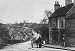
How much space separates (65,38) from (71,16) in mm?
5214

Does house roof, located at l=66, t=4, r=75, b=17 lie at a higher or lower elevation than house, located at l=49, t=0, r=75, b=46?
higher

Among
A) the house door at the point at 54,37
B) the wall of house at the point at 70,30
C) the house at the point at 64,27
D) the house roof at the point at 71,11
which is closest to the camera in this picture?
the wall of house at the point at 70,30

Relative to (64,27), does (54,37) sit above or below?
below

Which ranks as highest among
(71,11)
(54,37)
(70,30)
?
(71,11)

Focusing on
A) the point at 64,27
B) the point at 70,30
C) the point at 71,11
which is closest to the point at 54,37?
the point at 64,27

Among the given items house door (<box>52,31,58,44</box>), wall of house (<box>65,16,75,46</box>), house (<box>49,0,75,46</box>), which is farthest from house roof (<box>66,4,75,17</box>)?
house door (<box>52,31,58,44</box>)

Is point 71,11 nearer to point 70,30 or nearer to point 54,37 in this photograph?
point 70,30

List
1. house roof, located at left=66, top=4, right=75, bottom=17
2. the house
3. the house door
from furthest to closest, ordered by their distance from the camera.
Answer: the house door → house roof, located at left=66, top=4, right=75, bottom=17 → the house

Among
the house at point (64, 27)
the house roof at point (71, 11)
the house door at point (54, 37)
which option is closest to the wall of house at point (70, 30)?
the house at point (64, 27)

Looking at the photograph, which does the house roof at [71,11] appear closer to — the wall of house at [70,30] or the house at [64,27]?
the house at [64,27]

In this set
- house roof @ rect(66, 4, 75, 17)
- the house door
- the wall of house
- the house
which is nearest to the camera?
the wall of house

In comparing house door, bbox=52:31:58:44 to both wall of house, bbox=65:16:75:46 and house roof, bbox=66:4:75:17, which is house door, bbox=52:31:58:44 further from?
house roof, bbox=66:4:75:17

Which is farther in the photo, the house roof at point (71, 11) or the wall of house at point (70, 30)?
the house roof at point (71, 11)

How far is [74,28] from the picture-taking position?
36750 mm
